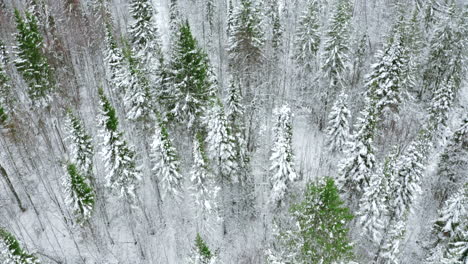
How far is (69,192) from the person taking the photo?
1043 inches

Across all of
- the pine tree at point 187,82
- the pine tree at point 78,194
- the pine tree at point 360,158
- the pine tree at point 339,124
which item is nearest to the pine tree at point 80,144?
the pine tree at point 78,194

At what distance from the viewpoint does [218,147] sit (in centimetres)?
2784

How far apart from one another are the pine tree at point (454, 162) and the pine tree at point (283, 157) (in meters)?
14.5

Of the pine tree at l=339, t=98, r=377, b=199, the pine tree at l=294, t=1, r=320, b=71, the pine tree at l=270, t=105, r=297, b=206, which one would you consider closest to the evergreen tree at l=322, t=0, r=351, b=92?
the pine tree at l=294, t=1, r=320, b=71

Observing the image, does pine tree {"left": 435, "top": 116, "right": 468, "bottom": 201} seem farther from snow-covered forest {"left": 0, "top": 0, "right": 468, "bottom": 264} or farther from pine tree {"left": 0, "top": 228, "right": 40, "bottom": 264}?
pine tree {"left": 0, "top": 228, "right": 40, "bottom": 264}

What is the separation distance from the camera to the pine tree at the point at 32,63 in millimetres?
30594

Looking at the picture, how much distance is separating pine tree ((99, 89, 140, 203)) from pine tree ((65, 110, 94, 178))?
1.84 meters

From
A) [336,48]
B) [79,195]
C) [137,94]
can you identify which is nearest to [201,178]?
[137,94]

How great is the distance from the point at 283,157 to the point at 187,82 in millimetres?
9459

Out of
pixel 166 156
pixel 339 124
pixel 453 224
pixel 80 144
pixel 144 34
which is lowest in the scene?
pixel 453 224

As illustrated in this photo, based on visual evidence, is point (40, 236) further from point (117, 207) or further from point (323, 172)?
point (323, 172)

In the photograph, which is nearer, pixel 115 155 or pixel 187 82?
pixel 115 155

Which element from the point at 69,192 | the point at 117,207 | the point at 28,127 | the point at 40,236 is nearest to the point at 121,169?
the point at 69,192

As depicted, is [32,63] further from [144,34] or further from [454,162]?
[454,162]
